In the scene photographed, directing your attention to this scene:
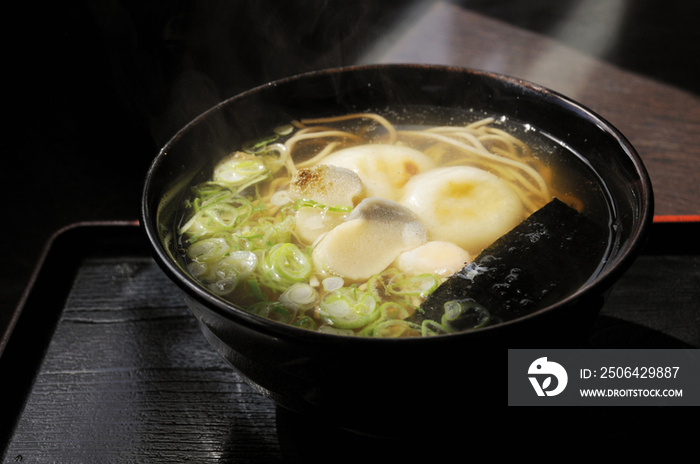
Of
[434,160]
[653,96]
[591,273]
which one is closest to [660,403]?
[591,273]

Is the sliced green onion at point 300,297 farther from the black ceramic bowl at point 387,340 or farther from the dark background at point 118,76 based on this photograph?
the dark background at point 118,76

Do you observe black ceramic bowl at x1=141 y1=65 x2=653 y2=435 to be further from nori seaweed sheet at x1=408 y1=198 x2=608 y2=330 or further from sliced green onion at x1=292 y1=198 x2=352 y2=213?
sliced green onion at x1=292 y1=198 x2=352 y2=213

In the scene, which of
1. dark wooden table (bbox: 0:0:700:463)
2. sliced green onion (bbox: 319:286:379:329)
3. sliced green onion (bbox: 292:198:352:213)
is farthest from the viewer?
sliced green onion (bbox: 292:198:352:213)

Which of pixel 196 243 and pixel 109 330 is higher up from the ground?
pixel 196 243

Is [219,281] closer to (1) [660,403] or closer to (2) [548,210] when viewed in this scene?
(2) [548,210]

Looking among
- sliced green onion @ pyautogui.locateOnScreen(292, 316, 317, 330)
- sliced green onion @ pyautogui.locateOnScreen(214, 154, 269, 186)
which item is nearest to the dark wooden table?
sliced green onion @ pyautogui.locateOnScreen(292, 316, 317, 330)

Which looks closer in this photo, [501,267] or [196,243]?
[501,267]

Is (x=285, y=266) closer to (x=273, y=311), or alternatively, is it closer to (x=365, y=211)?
(x=273, y=311)
